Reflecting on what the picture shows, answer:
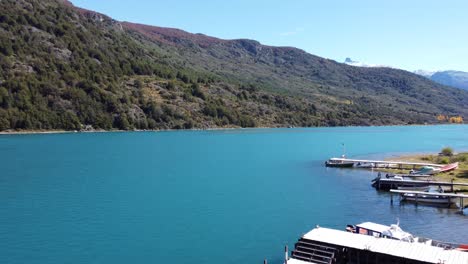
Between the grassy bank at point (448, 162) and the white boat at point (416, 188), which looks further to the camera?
the grassy bank at point (448, 162)

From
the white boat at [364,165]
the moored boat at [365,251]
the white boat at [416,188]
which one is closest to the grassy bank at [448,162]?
the white boat at [364,165]

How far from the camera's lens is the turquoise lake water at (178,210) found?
50062 mm

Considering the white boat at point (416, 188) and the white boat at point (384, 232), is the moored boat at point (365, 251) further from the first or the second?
the white boat at point (416, 188)

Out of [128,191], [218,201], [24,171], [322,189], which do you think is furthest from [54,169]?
[322,189]

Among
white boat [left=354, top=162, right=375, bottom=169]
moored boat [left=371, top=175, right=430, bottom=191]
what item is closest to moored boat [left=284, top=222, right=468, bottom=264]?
moored boat [left=371, top=175, right=430, bottom=191]

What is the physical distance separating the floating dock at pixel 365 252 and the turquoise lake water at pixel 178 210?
5.05 meters

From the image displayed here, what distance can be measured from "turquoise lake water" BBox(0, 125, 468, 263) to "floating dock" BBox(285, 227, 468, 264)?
505 cm

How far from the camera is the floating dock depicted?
3938cm

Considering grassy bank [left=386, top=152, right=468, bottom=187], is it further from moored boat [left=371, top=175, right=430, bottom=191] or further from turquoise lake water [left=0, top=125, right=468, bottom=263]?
turquoise lake water [left=0, top=125, right=468, bottom=263]

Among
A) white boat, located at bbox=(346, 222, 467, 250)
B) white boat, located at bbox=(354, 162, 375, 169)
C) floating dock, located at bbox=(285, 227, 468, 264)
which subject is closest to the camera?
floating dock, located at bbox=(285, 227, 468, 264)

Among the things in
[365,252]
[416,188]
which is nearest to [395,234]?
[365,252]

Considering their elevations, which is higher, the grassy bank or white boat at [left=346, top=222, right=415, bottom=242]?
the grassy bank

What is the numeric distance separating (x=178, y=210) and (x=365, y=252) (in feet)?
110

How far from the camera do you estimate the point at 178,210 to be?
2699 inches
